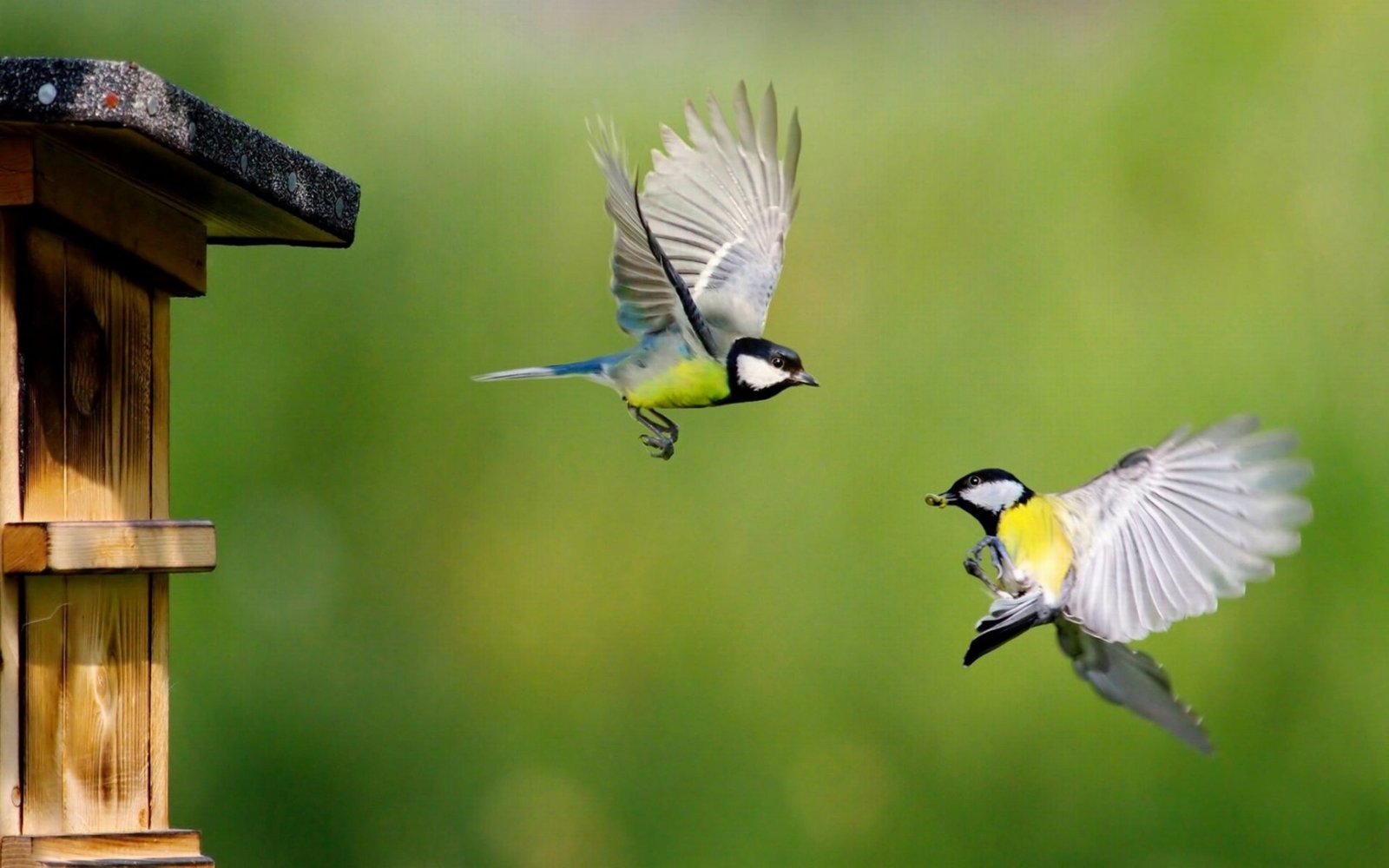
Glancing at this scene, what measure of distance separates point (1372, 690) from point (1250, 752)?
517mm

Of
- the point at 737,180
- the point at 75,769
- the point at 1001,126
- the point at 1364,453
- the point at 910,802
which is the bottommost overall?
the point at 910,802

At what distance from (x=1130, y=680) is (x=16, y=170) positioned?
2.29 metres

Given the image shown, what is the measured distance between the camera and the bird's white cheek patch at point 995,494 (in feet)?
10.6

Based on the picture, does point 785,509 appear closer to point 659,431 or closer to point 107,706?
point 659,431

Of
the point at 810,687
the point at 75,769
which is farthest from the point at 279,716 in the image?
the point at 75,769

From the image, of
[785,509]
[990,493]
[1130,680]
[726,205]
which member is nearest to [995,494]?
[990,493]

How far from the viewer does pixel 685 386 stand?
9.34 feet

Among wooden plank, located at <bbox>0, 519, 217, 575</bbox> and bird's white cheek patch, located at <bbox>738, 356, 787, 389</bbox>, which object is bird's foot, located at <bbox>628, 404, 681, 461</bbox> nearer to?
bird's white cheek patch, located at <bbox>738, 356, 787, 389</bbox>

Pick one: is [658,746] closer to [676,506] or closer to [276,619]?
[676,506]

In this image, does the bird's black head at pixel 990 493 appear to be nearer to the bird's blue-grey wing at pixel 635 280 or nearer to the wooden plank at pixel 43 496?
the bird's blue-grey wing at pixel 635 280

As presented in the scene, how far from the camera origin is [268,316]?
21.9 ft

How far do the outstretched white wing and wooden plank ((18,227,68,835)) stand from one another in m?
1.72

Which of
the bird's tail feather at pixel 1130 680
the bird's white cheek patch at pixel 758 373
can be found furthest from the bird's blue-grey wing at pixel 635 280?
the bird's tail feather at pixel 1130 680

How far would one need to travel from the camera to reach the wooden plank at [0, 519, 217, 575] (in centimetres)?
229
